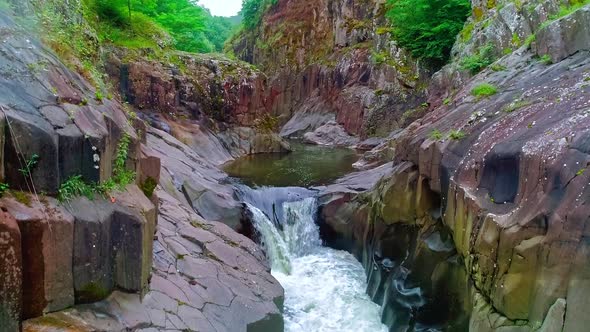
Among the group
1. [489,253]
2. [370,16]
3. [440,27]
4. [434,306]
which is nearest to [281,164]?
[440,27]

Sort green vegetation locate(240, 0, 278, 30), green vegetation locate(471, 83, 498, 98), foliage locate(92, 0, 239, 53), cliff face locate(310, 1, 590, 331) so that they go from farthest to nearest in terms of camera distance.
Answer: green vegetation locate(240, 0, 278, 30) → foliage locate(92, 0, 239, 53) → green vegetation locate(471, 83, 498, 98) → cliff face locate(310, 1, 590, 331)

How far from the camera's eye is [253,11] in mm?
51625

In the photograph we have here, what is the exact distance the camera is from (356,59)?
35.8 m

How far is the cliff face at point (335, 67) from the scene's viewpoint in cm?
3122

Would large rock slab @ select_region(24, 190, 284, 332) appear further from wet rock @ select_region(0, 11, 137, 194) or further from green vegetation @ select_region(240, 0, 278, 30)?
green vegetation @ select_region(240, 0, 278, 30)

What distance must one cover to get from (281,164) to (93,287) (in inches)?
657

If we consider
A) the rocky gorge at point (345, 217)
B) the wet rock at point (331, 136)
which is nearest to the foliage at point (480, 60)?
the rocky gorge at point (345, 217)

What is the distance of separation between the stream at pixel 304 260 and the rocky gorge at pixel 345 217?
36 centimetres

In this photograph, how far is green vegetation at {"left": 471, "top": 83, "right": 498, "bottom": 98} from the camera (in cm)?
968

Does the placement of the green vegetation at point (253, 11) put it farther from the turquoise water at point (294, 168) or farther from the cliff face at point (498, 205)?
the cliff face at point (498, 205)

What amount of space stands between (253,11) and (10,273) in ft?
165

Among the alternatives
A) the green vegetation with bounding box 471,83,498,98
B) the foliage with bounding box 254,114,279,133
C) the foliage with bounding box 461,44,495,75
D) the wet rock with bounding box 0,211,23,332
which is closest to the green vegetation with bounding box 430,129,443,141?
the green vegetation with bounding box 471,83,498,98

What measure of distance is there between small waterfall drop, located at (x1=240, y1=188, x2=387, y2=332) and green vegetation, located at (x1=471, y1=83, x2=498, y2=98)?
5.04m

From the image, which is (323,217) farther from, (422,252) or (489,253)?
(489,253)
